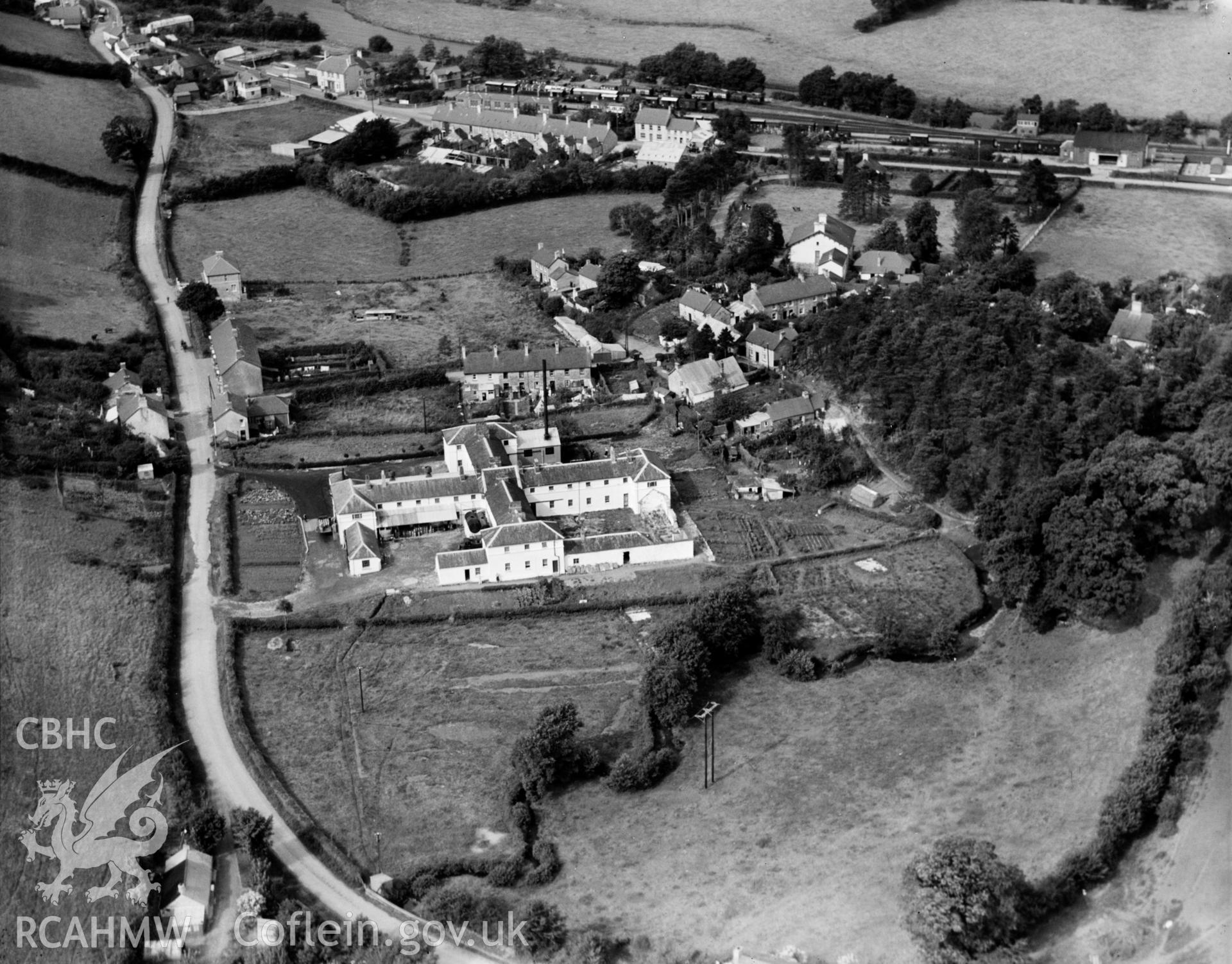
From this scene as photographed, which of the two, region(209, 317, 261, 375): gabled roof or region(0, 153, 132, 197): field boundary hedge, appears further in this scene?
region(0, 153, 132, 197): field boundary hedge

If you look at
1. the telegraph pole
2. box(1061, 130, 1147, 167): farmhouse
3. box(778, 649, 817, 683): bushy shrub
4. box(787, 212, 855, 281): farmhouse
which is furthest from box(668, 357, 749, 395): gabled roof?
box(1061, 130, 1147, 167): farmhouse

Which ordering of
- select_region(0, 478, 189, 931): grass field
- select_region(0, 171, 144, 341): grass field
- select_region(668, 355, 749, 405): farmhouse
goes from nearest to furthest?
select_region(0, 478, 189, 931): grass field < select_region(668, 355, 749, 405): farmhouse < select_region(0, 171, 144, 341): grass field

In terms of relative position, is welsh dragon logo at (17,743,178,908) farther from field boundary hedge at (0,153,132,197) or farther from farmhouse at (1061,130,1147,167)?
Result: farmhouse at (1061,130,1147,167)

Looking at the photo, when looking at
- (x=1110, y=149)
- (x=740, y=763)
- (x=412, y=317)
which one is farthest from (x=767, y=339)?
(x=1110, y=149)

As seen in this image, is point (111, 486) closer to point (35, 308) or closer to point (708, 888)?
point (35, 308)

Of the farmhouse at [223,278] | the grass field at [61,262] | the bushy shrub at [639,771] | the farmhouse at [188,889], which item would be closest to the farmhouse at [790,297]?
the farmhouse at [223,278]
